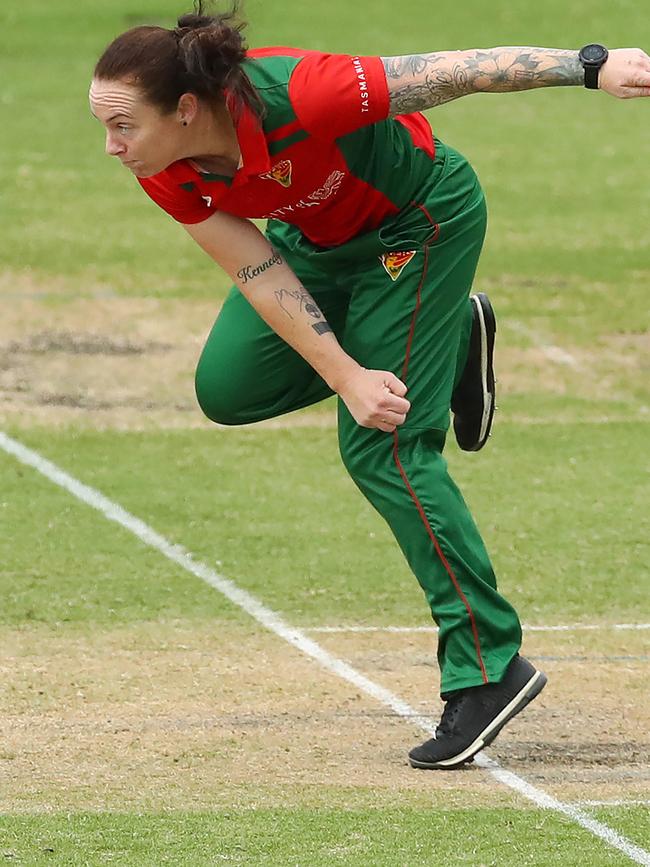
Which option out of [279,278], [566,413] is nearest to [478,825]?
[279,278]

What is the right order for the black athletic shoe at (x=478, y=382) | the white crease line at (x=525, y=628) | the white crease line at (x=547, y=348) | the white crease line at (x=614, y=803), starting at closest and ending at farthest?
the white crease line at (x=614, y=803)
the black athletic shoe at (x=478, y=382)
the white crease line at (x=525, y=628)
the white crease line at (x=547, y=348)

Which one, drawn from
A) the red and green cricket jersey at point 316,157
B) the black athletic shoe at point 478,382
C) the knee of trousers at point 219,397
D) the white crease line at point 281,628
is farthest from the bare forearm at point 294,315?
the white crease line at point 281,628

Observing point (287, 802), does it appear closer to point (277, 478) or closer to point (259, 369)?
point (259, 369)

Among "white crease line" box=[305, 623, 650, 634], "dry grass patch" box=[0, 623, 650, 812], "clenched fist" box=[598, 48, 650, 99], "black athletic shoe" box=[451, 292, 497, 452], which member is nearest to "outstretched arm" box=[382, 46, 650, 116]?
"clenched fist" box=[598, 48, 650, 99]

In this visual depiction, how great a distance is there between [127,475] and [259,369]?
350 centimetres

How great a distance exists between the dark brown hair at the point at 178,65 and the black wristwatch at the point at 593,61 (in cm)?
84

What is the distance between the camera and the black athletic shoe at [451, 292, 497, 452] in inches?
233

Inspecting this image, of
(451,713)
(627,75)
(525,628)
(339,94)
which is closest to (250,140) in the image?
(339,94)

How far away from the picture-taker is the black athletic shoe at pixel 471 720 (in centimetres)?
505

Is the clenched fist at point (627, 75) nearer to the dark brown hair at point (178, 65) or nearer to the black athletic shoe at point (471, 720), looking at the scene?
the dark brown hair at point (178, 65)

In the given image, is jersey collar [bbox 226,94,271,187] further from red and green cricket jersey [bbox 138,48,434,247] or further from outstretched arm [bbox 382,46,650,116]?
outstretched arm [bbox 382,46,650,116]

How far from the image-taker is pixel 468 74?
15.6 feet

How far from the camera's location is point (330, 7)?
23.1m

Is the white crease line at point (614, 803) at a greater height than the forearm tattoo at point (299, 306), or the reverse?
the forearm tattoo at point (299, 306)
